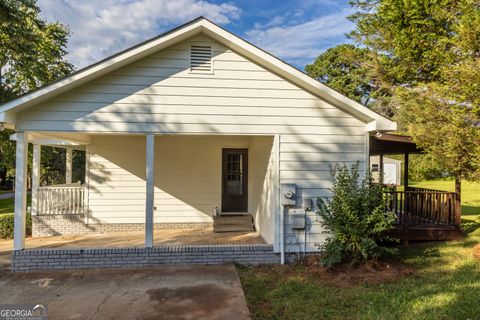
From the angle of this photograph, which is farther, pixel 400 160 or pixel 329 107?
pixel 400 160

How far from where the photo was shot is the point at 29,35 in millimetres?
10961

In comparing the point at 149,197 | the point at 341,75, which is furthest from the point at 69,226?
the point at 341,75

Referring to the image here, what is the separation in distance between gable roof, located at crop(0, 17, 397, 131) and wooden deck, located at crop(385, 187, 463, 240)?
2.55 m

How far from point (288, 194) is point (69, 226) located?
5.91m

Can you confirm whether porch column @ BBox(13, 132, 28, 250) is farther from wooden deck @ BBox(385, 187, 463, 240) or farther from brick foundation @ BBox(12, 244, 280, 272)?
wooden deck @ BBox(385, 187, 463, 240)

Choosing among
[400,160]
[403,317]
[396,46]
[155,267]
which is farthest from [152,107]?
[400,160]

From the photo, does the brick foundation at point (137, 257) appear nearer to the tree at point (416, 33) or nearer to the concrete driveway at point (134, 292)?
the concrete driveway at point (134, 292)

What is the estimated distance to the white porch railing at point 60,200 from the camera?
26.2 feet

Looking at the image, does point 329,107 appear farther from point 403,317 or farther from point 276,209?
point 403,317

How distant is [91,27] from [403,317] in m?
18.5

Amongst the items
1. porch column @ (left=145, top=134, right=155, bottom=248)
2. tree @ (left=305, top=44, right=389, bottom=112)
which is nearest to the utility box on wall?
porch column @ (left=145, top=134, right=155, bottom=248)

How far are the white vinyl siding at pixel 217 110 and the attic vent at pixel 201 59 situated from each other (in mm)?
84

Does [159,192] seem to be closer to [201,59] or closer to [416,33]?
[201,59]

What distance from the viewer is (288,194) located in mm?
5875
